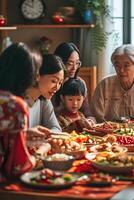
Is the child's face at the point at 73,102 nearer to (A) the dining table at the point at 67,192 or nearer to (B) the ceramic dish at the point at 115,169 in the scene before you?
(B) the ceramic dish at the point at 115,169

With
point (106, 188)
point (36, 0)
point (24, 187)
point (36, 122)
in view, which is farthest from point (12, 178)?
point (36, 0)

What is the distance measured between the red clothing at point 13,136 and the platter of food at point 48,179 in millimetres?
42

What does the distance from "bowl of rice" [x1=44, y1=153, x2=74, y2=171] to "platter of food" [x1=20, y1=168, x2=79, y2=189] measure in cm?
16

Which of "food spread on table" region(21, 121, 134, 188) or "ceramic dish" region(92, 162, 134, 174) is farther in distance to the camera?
"ceramic dish" region(92, 162, 134, 174)

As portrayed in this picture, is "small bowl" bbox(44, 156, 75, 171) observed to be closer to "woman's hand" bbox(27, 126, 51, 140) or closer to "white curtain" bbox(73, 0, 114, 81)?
"woman's hand" bbox(27, 126, 51, 140)

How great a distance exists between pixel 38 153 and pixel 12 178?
41 centimetres

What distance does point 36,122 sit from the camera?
338cm

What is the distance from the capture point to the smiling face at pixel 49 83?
121 inches

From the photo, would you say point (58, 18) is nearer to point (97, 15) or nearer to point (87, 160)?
point (97, 15)

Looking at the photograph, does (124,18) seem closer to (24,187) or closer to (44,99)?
(44,99)

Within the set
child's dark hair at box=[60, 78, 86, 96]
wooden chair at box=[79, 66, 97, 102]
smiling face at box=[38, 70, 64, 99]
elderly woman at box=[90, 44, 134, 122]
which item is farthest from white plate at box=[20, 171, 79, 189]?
wooden chair at box=[79, 66, 97, 102]

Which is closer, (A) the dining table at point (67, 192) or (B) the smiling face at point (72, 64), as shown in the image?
(A) the dining table at point (67, 192)

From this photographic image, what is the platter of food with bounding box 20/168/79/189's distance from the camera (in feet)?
6.97

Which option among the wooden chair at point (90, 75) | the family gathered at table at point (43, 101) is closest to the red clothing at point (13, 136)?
the family gathered at table at point (43, 101)
